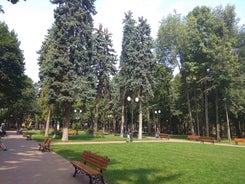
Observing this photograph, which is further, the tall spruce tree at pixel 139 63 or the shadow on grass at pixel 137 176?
the tall spruce tree at pixel 139 63

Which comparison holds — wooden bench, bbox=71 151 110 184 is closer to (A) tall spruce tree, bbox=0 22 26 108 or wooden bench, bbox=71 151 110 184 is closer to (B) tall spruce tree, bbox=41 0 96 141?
(B) tall spruce tree, bbox=41 0 96 141

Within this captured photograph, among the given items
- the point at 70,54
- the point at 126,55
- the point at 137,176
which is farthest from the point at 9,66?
the point at 137,176

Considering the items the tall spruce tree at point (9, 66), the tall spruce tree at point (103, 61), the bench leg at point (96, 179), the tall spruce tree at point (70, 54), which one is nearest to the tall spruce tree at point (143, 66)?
the tall spruce tree at point (103, 61)

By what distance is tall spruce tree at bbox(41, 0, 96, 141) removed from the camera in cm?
2450

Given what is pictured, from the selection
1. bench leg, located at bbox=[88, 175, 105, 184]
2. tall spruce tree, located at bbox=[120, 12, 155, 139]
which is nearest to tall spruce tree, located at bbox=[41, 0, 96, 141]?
tall spruce tree, located at bbox=[120, 12, 155, 139]

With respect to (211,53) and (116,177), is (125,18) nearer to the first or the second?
(211,53)

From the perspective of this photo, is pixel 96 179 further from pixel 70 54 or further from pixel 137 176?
pixel 70 54

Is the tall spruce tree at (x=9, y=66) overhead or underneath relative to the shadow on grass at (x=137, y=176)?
overhead

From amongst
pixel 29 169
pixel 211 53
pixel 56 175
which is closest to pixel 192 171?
pixel 56 175

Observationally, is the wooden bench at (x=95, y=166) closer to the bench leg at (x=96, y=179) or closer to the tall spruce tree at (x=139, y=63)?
the bench leg at (x=96, y=179)

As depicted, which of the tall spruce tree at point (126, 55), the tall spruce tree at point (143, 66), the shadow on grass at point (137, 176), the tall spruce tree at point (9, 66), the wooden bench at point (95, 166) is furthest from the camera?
the tall spruce tree at point (126, 55)

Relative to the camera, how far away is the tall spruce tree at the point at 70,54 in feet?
80.4

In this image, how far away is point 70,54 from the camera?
25.9m

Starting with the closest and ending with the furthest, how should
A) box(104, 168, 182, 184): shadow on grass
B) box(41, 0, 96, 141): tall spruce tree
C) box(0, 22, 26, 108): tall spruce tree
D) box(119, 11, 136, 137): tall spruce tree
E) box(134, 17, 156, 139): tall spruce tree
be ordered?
1. box(104, 168, 182, 184): shadow on grass
2. box(41, 0, 96, 141): tall spruce tree
3. box(0, 22, 26, 108): tall spruce tree
4. box(134, 17, 156, 139): tall spruce tree
5. box(119, 11, 136, 137): tall spruce tree
